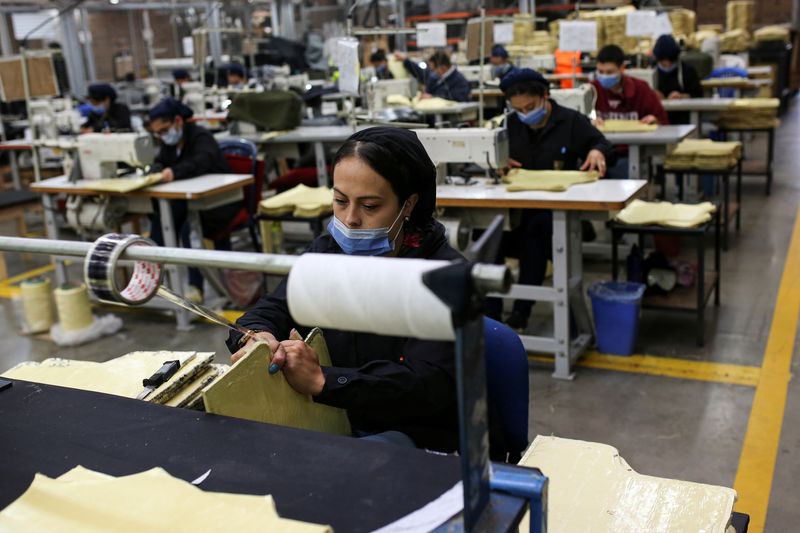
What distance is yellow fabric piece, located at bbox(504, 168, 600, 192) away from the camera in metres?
3.58

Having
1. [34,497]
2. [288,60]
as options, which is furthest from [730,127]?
[288,60]

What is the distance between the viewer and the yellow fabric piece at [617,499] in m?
1.39

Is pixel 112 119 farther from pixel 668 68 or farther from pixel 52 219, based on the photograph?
pixel 668 68

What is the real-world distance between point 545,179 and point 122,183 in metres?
2.29

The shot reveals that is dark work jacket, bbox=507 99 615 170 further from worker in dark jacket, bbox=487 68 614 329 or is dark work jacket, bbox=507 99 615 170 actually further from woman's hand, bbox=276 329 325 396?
woman's hand, bbox=276 329 325 396

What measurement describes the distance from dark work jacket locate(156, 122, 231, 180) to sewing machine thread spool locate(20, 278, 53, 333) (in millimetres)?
979

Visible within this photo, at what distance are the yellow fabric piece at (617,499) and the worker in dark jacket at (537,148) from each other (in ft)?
7.04

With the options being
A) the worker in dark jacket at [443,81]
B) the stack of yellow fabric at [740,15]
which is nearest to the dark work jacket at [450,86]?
the worker in dark jacket at [443,81]

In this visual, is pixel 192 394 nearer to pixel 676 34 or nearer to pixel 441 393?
pixel 441 393

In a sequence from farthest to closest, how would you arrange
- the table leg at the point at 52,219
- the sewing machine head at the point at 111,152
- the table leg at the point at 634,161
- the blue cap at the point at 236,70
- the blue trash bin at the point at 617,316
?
the blue cap at the point at 236,70, the table leg at the point at 634,161, the table leg at the point at 52,219, the sewing machine head at the point at 111,152, the blue trash bin at the point at 617,316

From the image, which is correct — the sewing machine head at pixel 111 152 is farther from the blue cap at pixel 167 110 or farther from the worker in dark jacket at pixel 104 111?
the worker in dark jacket at pixel 104 111

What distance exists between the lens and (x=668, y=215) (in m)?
3.81

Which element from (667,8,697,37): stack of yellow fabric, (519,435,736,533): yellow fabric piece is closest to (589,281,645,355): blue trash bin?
(519,435,736,533): yellow fabric piece

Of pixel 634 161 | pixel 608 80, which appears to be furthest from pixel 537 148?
pixel 608 80
